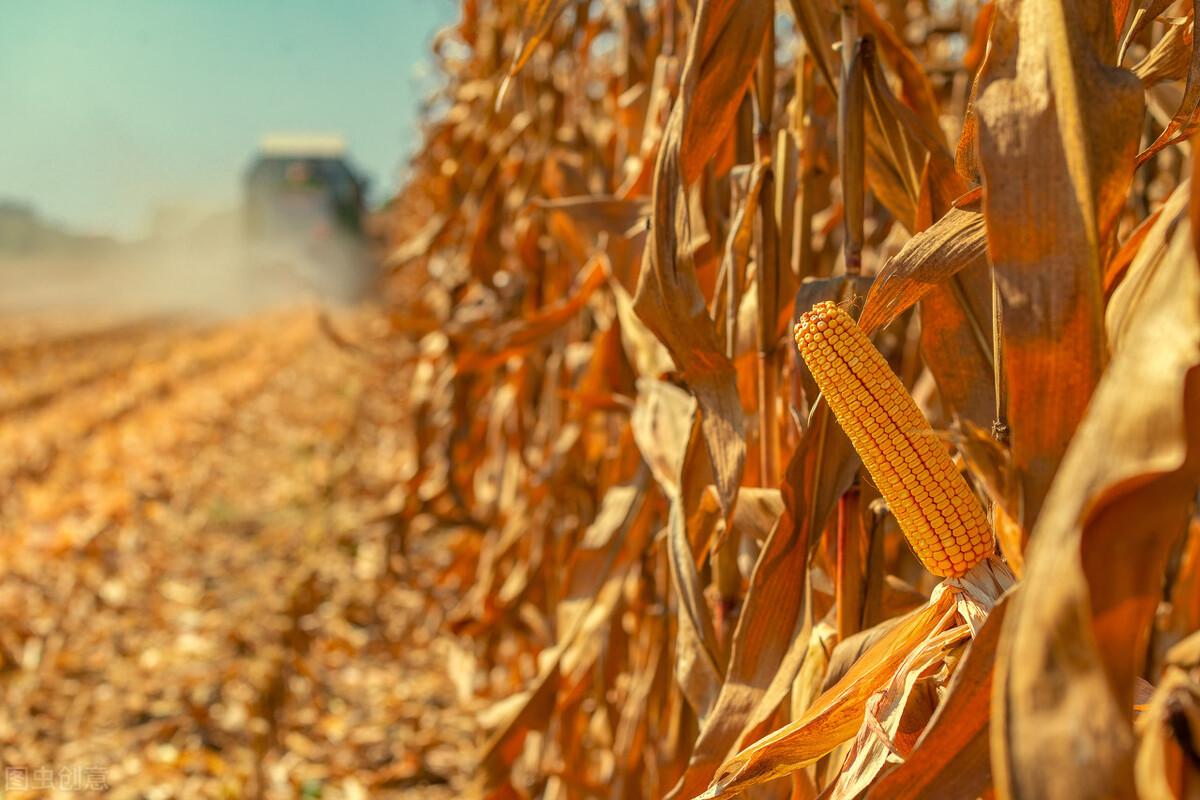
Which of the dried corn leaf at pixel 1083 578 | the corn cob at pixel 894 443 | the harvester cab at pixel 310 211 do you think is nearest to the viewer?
the dried corn leaf at pixel 1083 578

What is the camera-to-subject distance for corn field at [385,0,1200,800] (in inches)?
16.9

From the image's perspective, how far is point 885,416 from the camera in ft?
2.16

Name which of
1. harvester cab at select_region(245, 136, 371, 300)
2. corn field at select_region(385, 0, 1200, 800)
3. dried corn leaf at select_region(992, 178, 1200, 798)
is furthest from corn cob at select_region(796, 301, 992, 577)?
harvester cab at select_region(245, 136, 371, 300)

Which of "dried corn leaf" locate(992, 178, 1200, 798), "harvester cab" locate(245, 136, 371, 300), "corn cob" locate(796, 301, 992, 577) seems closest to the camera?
"dried corn leaf" locate(992, 178, 1200, 798)

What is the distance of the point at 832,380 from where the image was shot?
2.15 ft

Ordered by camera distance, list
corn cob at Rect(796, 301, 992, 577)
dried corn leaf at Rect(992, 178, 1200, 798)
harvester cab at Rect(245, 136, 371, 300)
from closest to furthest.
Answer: dried corn leaf at Rect(992, 178, 1200, 798) → corn cob at Rect(796, 301, 992, 577) → harvester cab at Rect(245, 136, 371, 300)

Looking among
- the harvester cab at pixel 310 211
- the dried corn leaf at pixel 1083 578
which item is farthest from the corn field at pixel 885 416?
the harvester cab at pixel 310 211

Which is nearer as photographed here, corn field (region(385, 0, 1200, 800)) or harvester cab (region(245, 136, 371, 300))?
corn field (region(385, 0, 1200, 800))

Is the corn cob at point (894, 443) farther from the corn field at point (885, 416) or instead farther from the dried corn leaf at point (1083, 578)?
the dried corn leaf at point (1083, 578)

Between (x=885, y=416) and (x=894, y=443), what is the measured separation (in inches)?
0.8

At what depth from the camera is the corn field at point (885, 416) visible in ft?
1.41

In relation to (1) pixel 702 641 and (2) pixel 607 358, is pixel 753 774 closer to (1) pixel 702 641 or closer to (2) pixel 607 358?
(1) pixel 702 641

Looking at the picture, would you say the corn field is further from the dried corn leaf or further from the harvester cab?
the harvester cab

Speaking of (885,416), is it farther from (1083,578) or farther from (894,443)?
(1083,578)
